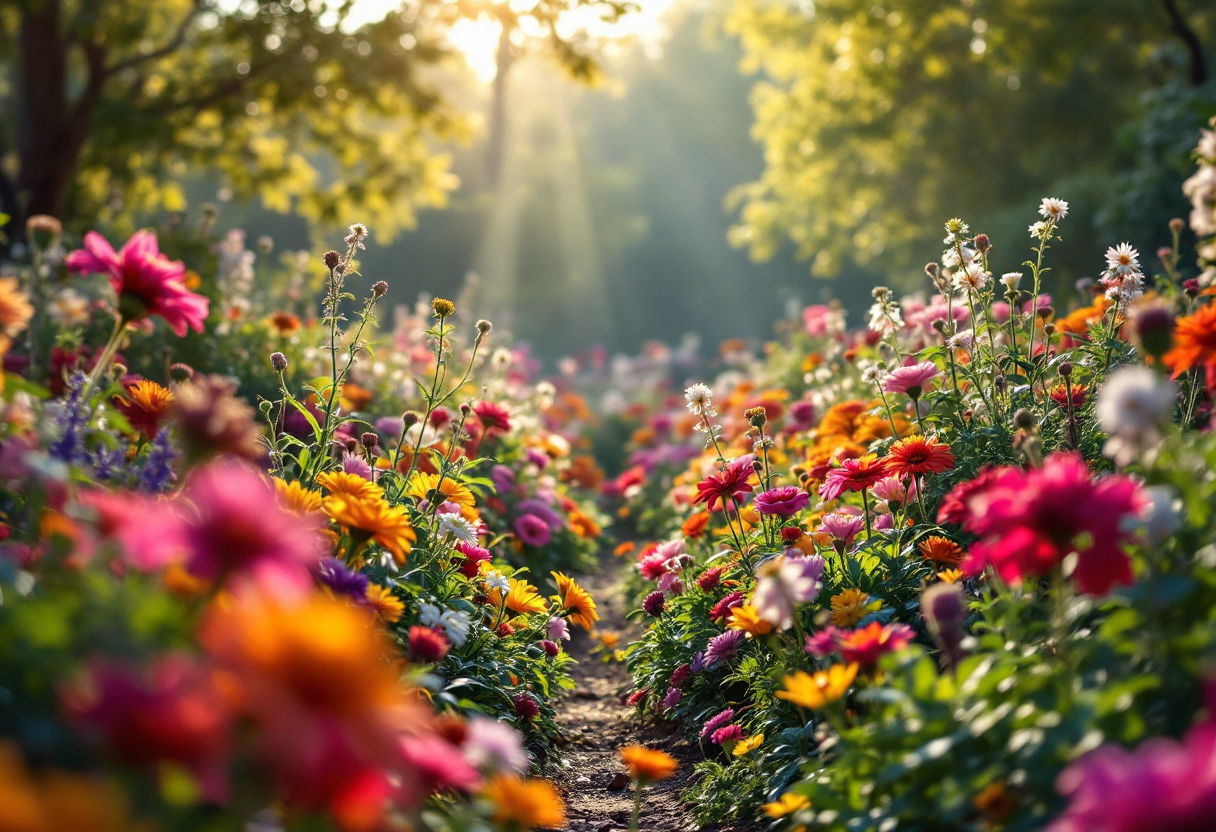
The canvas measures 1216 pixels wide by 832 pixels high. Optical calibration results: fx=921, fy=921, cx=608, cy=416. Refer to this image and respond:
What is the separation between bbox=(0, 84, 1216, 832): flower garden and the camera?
2.96 ft

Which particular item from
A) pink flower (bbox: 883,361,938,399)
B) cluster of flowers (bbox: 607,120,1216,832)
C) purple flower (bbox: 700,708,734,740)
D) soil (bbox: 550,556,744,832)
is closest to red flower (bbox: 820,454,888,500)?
cluster of flowers (bbox: 607,120,1216,832)

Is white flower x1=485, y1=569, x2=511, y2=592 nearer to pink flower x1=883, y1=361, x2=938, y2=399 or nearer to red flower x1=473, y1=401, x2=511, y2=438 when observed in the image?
red flower x1=473, y1=401, x2=511, y2=438

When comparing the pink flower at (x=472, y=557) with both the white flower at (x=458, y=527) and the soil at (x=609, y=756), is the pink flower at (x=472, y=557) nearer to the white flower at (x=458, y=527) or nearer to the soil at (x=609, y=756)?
the white flower at (x=458, y=527)

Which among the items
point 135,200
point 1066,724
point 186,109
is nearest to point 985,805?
point 1066,724

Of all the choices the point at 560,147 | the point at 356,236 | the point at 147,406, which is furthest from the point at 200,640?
the point at 560,147

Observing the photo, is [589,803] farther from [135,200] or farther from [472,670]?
[135,200]

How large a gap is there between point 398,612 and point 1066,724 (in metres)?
1.28

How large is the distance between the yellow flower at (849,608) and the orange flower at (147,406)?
1.70m

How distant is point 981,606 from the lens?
1.93m

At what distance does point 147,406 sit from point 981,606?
1924 millimetres

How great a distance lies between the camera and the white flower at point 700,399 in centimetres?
301

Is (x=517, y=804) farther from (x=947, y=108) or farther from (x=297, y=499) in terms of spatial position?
(x=947, y=108)

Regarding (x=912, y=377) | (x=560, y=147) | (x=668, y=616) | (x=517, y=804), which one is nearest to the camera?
(x=517, y=804)

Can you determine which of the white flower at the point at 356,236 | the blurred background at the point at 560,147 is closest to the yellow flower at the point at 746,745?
the white flower at the point at 356,236
